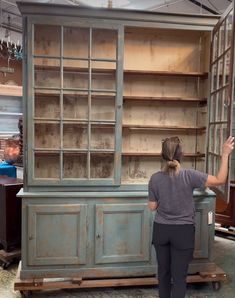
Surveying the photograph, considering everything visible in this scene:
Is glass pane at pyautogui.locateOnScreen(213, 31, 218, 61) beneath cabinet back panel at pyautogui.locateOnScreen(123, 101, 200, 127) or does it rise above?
above

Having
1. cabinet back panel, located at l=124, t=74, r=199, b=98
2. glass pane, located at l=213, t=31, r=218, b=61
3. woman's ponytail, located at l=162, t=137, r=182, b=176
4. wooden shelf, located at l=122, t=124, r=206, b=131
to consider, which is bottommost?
woman's ponytail, located at l=162, t=137, r=182, b=176

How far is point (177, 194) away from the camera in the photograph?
6.72ft

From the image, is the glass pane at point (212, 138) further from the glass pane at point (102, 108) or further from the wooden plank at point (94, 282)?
the wooden plank at point (94, 282)

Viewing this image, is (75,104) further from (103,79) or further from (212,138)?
(212,138)

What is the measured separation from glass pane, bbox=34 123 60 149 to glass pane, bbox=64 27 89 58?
0.69 meters

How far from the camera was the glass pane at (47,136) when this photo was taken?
2893mm

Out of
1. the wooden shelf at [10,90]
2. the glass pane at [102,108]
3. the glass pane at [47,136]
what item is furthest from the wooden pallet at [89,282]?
the wooden shelf at [10,90]

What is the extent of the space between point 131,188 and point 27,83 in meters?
1.31

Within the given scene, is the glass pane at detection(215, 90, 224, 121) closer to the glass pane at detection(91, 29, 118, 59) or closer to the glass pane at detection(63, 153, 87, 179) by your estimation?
the glass pane at detection(91, 29, 118, 59)

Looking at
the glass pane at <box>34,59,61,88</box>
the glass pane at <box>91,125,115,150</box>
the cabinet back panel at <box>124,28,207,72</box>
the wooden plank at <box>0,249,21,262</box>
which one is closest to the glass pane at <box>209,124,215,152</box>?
the cabinet back panel at <box>124,28,207,72</box>

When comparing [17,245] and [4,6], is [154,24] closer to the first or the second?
[17,245]

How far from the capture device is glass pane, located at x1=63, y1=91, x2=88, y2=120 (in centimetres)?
296

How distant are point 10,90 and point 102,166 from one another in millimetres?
5424

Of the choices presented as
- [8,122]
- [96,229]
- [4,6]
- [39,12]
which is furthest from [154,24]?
[8,122]
